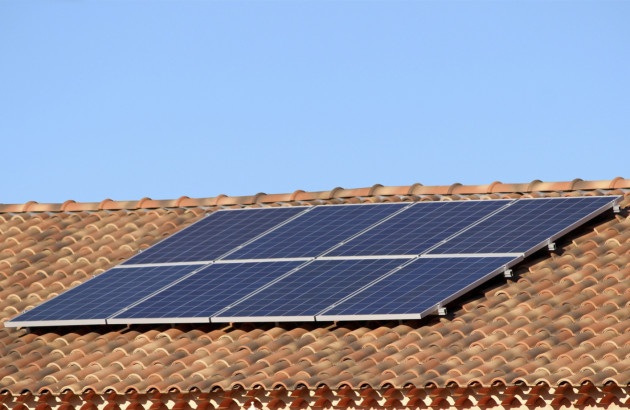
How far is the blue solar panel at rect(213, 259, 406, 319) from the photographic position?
14.7 meters

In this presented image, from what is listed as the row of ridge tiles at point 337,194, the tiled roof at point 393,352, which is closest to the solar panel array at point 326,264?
the tiled roof at point 393,352

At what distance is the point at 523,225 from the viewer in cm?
1588

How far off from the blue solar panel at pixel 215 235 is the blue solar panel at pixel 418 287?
3.07m

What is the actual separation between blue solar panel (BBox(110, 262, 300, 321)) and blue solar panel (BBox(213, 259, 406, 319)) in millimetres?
309

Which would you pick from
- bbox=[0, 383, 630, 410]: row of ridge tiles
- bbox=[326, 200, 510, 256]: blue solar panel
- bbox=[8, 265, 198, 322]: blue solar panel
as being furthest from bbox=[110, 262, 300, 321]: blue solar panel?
bbox=[0, 383, 630, 410]: row of ridge tiles

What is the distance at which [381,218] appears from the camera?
1716cm

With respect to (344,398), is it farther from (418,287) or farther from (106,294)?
(106,294)

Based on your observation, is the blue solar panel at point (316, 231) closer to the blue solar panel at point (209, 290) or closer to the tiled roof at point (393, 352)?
the blue solar panel at point (209, 290)

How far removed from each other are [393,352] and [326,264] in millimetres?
2332

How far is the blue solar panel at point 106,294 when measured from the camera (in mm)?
15867

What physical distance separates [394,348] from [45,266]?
701cm

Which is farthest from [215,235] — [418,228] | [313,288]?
[418,228]

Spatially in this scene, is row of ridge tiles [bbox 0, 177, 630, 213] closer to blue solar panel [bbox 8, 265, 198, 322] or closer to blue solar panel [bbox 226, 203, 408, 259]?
blue solar panel [bbox 226, 203, 408, 259]

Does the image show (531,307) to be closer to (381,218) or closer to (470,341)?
(470,341)
